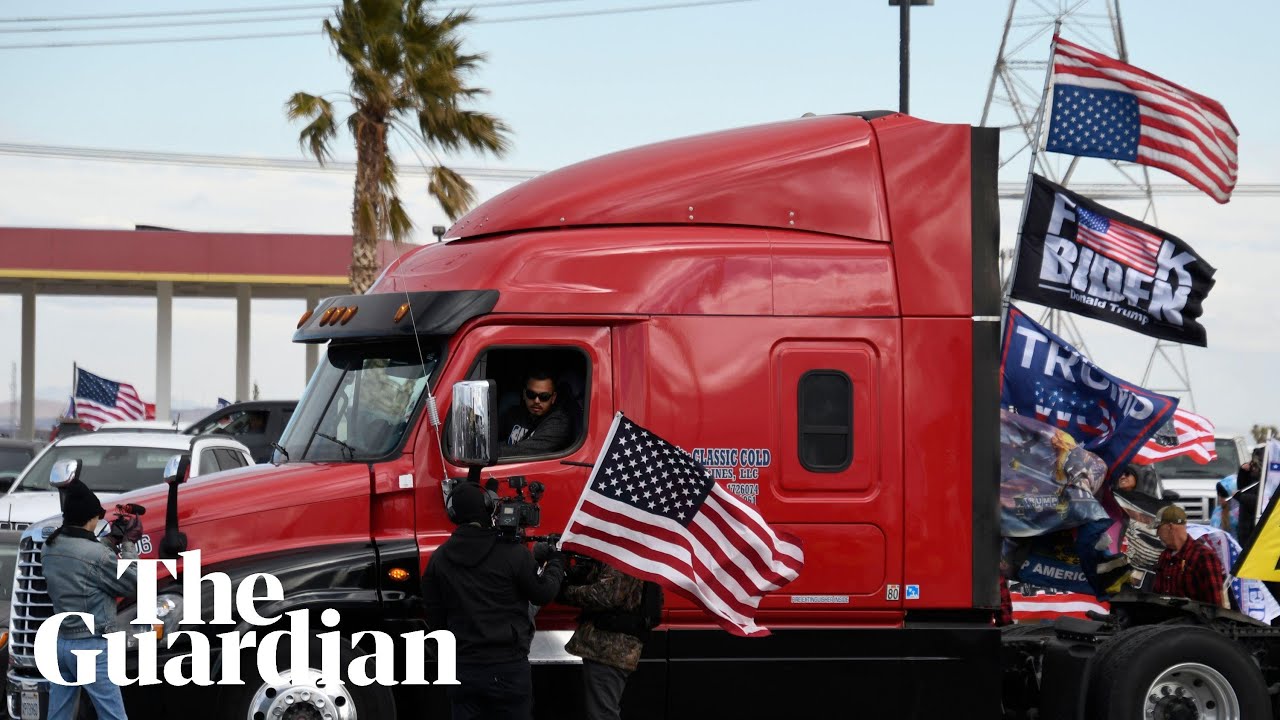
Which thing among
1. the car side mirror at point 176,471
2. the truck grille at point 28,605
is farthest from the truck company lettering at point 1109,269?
the truck grille at point 28,605

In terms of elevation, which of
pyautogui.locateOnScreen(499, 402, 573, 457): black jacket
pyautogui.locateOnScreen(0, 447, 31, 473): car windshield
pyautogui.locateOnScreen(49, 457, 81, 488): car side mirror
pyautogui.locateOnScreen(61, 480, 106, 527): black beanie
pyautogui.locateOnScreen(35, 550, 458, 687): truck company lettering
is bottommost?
pyautogui.locateOnScreen(35, 550, 458, 687): truck company lettering

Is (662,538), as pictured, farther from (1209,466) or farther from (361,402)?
(1209,466)

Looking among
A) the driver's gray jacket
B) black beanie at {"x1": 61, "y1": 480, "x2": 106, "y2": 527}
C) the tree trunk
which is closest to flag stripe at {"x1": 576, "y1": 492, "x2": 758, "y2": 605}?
the driver's gray jacket

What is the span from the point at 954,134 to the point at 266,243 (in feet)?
89.9

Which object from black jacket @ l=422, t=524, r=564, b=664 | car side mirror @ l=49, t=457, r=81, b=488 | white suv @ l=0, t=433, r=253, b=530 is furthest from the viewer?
white suv @ l=0, t=433, r=253, b=530

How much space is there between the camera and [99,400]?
28328 mm

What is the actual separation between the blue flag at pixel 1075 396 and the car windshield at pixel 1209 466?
15.7 m

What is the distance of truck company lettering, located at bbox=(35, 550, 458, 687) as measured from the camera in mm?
7949

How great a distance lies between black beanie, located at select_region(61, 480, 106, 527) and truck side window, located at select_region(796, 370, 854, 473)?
3.78 metres

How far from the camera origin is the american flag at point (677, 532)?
305 inches

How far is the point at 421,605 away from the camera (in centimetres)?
822

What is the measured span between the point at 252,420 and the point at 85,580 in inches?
591

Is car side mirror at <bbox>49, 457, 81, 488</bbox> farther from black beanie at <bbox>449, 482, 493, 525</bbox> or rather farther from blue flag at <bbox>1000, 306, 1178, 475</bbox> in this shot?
blue flag at <bbox>1000, 306, 1178, 475</bbox>

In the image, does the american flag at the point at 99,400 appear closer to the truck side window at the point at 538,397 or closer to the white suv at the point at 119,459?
the white suv at the point at 119,459
